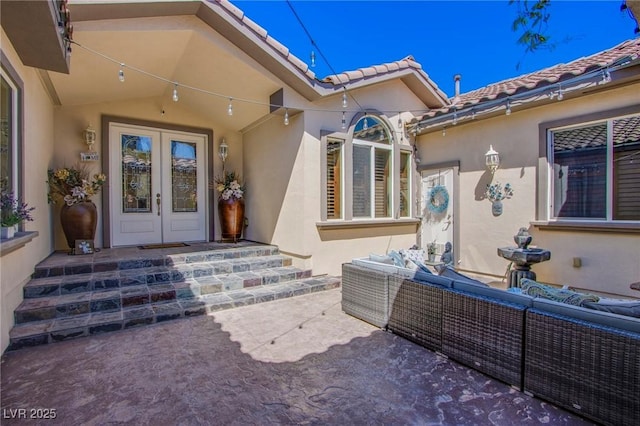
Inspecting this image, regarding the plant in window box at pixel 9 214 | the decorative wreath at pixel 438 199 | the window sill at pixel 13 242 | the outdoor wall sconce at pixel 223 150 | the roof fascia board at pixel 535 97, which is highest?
the roof fascia board at pixel 535 97

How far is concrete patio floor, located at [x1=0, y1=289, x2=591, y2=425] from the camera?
2.29 m

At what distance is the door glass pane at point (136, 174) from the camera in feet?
21.4

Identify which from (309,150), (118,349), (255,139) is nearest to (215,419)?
(118,349)

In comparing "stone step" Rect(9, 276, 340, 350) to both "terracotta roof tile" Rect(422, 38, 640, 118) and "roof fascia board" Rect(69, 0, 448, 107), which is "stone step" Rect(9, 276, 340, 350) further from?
"terracotta roof tile" Rect(422, 38, 640, 118)

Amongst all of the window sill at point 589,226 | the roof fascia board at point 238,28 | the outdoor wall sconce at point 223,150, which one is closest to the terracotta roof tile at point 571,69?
the roof fascia board at point 238,28

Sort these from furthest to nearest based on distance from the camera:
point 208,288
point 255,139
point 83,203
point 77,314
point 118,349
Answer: point 255,139 < point 83,203 < point 208,288 < point 77,314 < point 118,349

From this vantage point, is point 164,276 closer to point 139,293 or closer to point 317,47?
point 139,293

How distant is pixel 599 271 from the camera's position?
4.86 m

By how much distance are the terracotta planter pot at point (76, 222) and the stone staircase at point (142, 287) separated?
345mm

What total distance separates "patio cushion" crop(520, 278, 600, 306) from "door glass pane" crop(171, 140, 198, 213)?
6512mm

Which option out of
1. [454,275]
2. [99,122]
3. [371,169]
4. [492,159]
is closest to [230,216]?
[99,122]

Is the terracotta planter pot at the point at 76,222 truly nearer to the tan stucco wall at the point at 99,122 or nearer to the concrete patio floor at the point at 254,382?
the tan stucco wall at the point at 99,122

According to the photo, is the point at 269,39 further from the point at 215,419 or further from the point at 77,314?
the point at 215,419

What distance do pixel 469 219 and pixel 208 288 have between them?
202 inches
